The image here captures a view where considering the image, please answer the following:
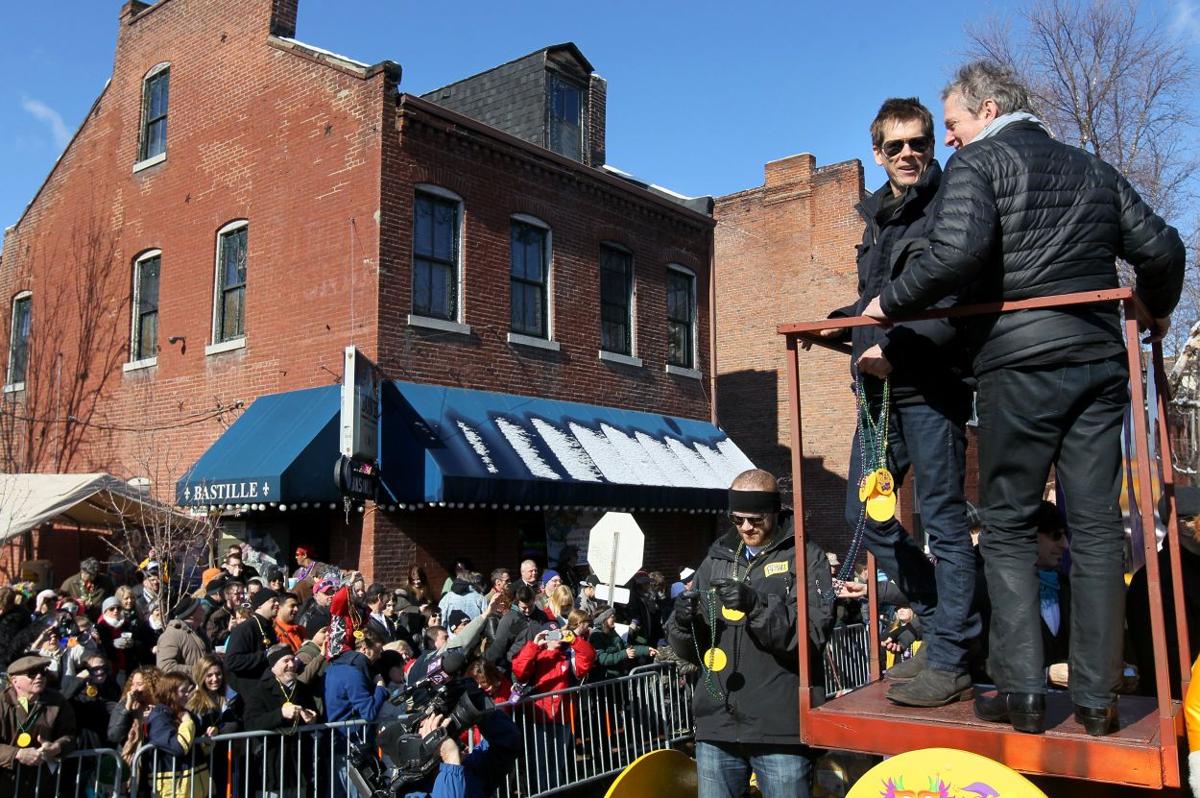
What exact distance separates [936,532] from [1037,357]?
87 cm

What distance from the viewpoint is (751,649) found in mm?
4559

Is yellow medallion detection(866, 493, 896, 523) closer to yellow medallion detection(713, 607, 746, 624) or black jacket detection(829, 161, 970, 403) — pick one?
black jacket detection(829, 161, 970, 403)

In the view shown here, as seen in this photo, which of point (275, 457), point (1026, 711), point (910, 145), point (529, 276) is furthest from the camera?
point (529, 276)

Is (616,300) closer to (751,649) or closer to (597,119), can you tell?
(597,119)

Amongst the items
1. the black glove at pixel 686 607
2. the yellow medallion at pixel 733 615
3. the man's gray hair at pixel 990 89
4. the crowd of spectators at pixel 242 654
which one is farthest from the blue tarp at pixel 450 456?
the man's gray hair at pixel 990 89

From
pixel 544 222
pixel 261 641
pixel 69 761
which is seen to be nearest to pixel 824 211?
pixel 544 222

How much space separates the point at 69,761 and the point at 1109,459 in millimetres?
6087

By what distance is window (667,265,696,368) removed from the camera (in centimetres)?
1923

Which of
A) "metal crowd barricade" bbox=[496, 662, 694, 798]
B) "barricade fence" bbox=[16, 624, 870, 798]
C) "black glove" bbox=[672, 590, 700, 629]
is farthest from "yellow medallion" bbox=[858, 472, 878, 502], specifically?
"metal crowd barricade" bbox=[496, 662, 694, 798]

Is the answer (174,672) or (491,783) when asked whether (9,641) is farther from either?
(491,783)

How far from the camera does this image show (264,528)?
15039 mm

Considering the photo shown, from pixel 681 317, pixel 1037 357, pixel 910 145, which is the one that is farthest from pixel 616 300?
pixel 1037 357

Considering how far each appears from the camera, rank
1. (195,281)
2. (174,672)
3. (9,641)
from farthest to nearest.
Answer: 1. (195,281)
2. (9,641)
3. (174,672)

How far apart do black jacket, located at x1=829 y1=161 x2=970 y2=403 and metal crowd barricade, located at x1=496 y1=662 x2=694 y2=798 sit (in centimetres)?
472
